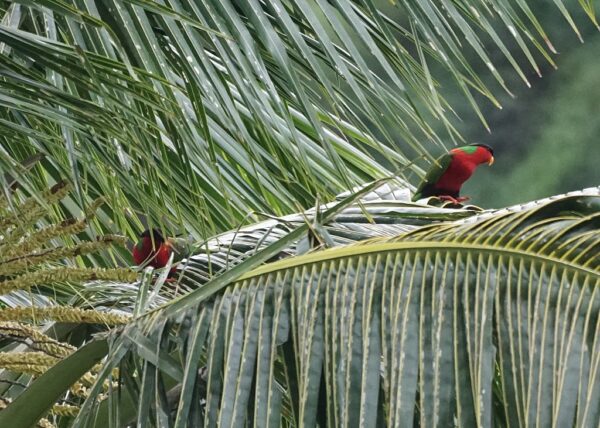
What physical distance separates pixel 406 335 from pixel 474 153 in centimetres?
135

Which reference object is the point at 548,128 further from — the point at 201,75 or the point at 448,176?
the point at 201,75

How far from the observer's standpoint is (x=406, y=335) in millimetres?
820

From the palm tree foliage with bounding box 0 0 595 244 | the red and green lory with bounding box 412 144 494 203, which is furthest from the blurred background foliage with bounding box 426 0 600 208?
the palm tree foliage with bounding box 0 0 595 244

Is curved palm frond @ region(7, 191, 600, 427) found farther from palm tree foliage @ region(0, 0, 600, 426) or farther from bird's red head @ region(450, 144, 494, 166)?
bird's red head @ region(450, 144, 494, 166)

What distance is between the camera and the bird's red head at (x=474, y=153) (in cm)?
196

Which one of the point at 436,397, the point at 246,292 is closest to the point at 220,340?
the point at 246,292

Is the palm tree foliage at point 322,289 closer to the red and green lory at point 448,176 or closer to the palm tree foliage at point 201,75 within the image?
the palm tree foliage at point 201,75

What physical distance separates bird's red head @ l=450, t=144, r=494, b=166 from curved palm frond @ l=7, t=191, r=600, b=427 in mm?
1038

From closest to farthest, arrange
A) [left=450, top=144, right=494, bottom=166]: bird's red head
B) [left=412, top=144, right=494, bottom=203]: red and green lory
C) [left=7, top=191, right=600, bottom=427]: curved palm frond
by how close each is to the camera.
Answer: [left=7, top=191, right=600, bottom=427]: curved palm frond
[left=412, top=144, right=494, bottom=203]: red and green lory
[left=450, top=144, right=494, bottom=166]: bird's red head

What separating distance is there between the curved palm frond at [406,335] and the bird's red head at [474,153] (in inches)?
40.9

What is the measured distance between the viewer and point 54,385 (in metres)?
0.88

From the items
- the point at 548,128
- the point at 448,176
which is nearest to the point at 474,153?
the point at 448,176

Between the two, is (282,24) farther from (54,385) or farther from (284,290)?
(54,385)

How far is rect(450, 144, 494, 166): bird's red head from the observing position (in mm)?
1958
